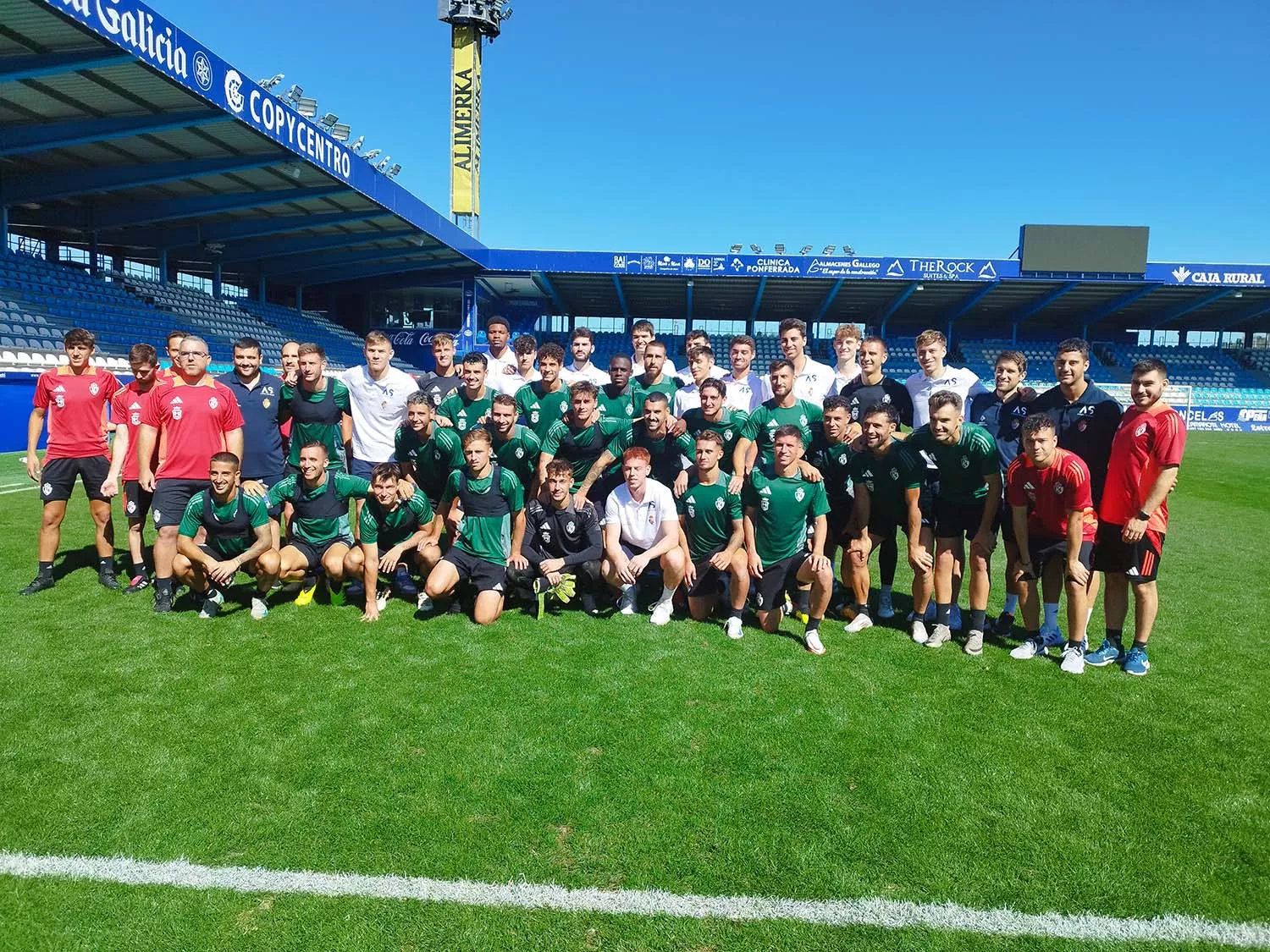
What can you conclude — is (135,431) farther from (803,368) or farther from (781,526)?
(803,368)

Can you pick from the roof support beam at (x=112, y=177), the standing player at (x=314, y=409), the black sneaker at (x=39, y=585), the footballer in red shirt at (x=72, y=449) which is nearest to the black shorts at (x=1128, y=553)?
the standing player at (x=314, y=409)

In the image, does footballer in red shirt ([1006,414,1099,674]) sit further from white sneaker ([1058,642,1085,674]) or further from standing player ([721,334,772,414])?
standing player ([721,334,772,414])

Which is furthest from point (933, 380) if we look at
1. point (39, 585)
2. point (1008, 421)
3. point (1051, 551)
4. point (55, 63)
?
point (55, 63)

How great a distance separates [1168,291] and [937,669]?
37344mm

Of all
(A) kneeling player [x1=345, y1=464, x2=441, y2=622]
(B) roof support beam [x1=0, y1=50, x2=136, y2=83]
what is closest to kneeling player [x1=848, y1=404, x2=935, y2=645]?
(A) kneeling player [x1=345, y1=464, x2=441, y2=622]

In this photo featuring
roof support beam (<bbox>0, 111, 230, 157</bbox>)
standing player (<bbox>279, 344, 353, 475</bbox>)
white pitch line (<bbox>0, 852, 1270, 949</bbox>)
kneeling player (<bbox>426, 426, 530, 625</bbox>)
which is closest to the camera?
white pitch line (<bbox>0, 852, 1270, 949</bbox>)

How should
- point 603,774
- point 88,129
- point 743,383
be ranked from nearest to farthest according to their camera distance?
point 603,774
point 743,383
point 88,129

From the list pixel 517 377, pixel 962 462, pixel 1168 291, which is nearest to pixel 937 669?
pixel 962 462

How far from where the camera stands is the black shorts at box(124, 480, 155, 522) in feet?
18.4

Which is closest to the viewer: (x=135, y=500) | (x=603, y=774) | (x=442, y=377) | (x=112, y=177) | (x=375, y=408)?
(x=603, y=774)

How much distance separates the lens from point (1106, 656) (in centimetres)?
448

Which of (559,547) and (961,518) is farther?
(559,547)

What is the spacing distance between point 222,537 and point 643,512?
3.08m

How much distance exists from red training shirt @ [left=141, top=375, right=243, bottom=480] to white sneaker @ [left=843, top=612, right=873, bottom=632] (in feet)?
16.1
